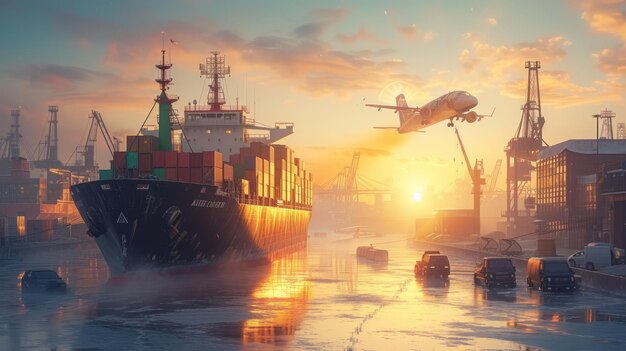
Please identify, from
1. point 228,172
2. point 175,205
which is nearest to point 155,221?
point 175,205

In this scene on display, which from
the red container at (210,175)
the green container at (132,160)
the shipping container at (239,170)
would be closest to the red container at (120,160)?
the green container at (132,160)

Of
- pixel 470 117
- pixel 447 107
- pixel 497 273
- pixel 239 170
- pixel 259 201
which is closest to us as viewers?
pixel 497 273

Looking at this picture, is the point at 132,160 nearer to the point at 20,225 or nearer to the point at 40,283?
the point at 40,283

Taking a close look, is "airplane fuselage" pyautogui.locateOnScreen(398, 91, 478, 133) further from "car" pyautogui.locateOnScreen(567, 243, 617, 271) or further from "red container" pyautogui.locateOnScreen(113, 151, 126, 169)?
"red container" pyautogui.locateOnScreen(113, 151, 126, 169)

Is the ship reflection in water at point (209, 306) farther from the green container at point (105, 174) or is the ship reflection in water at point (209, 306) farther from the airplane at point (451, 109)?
the airplane at point (451, 109)

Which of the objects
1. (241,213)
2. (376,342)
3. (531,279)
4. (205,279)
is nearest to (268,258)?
(241,213)

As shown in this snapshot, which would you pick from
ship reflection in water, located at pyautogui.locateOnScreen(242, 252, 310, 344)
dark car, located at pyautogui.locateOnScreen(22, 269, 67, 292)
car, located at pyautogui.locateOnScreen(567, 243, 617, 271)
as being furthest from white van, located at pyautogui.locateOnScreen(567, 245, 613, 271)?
dark car, located at pyautogui.locateOnScreen(22, 269, 67, 292)
